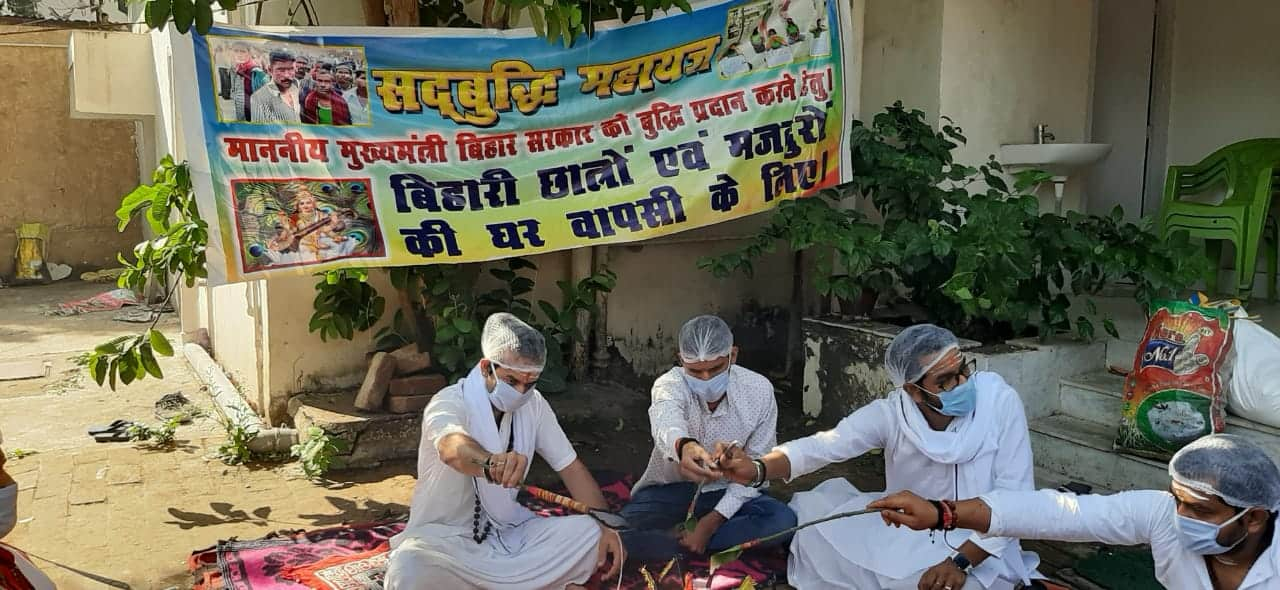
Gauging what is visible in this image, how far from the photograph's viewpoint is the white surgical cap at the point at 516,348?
3475 millimetres

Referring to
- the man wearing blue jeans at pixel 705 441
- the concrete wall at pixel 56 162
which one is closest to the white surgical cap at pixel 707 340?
the man wearing blue jeans at pixel 705 441

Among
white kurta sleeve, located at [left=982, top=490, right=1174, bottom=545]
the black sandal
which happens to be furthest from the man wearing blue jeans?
the black sandal

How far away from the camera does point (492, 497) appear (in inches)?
146

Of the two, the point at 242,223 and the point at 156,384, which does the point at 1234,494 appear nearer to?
the point at 242,223

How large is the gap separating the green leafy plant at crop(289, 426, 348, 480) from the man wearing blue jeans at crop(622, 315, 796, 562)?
6.37 feet

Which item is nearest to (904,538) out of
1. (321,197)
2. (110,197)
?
(321,197)

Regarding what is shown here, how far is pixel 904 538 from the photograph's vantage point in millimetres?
3697

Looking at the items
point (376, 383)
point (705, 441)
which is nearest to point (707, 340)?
point (705, 441)

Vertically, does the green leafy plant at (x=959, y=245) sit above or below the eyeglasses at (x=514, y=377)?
above

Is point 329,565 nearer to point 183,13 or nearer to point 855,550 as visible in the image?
point 855,550

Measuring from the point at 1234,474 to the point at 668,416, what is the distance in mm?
2053

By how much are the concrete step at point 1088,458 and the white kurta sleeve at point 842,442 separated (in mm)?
1603

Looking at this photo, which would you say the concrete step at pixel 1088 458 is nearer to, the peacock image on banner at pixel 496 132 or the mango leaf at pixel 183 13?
the peacock image on banner at pixel 496 132

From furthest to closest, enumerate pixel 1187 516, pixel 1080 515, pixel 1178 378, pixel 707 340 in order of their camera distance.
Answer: pixel 1178 378 → pixel 707 340 → pixel 1080 515 → pixel 1187 516
